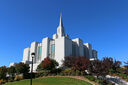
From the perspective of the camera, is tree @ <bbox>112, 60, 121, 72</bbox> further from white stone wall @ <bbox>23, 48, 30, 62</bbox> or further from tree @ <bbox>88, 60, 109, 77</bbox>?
white stone wall @ <bbox>23, 48, 30, 62</bbox>

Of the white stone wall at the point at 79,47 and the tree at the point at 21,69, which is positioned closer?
the tree at the point at 21,69

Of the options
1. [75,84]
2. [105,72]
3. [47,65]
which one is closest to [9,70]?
[47,65]

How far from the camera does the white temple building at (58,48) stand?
71.6 metres

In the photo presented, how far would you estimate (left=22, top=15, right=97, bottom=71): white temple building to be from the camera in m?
71.6

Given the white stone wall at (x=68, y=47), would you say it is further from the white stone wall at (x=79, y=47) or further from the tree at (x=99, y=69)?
the tree at (x=99, y=69)

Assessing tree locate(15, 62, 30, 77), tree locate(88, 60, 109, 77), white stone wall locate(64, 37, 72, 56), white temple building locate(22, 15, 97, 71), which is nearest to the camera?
tree locate(88, 60, 109, 77)

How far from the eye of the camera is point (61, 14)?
98.1 m

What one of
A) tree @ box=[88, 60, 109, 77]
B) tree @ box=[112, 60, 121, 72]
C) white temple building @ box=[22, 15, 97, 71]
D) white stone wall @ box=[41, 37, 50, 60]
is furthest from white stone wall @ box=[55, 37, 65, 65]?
tree @ box=[88, 60, 109, 77]

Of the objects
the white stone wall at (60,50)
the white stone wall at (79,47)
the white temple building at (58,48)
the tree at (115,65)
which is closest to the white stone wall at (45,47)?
the white temple building at (58,48)

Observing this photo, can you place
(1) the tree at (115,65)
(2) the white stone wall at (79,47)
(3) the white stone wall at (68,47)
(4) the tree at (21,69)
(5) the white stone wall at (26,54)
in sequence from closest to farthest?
1. (4) the tree at (21,69)
2. (1) the tree at (115,65)
3. (3) the white stone wall at (68,47)
4. (2) the white stone wall at (79,47)
5. (5) the white stone wall at (26,54)

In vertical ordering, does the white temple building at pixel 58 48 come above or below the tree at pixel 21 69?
above

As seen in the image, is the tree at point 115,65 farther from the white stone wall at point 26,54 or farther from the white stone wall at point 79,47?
the white stone wall at point 26,54

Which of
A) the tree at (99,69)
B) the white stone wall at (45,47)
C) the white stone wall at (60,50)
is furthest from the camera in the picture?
the white stone wall at (45,47)

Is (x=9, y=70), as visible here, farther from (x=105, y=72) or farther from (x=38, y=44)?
(x=38, y=44)
